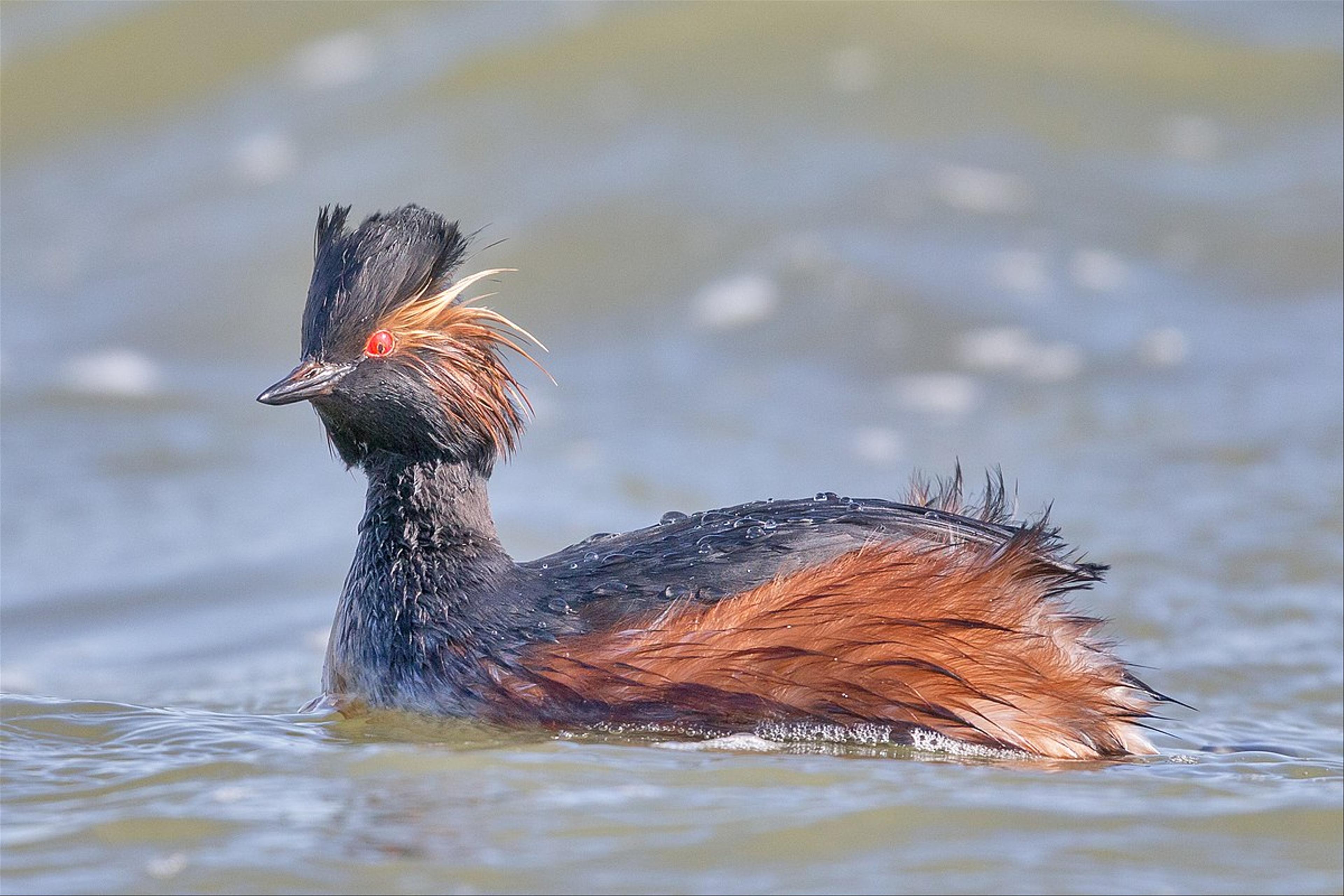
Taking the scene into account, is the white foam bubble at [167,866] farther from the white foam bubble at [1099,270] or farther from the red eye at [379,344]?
the white foam bubble at [1099,270]

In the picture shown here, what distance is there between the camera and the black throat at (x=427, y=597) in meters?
6.26

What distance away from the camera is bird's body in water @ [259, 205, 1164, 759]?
19.4 feet

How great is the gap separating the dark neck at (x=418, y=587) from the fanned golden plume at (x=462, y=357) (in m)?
0.20

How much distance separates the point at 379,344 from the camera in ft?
22.0

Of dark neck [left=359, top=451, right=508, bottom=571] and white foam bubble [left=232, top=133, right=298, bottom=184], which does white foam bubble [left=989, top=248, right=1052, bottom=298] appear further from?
dark neck [left=359, top=451, right=508, bottom=571]

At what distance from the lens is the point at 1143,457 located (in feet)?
37.9

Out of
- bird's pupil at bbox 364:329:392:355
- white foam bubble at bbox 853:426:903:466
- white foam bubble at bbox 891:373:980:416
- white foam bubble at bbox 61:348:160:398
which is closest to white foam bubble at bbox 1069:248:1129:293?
white foam bubble at bbox 891:373:980:416

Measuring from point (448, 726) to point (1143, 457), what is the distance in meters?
6.62

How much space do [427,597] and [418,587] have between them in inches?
3.2

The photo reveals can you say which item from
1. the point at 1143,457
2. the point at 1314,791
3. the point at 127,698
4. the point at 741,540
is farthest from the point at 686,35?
the point at 1314,791

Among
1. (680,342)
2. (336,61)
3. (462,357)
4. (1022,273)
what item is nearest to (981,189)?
(1022,273)

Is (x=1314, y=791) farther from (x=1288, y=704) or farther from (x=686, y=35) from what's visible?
(x=686, y=35)

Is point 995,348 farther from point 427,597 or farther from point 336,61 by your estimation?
point 427,597

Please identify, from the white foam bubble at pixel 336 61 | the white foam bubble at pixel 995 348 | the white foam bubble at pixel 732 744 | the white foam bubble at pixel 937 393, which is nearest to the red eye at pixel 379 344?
the white foam bubble at pixel 732 744
